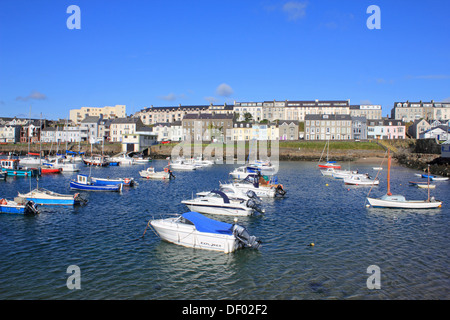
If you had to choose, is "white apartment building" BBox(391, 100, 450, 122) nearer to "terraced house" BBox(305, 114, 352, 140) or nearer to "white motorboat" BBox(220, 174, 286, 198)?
"terraced house" BBox(305, 114, 352, 140)

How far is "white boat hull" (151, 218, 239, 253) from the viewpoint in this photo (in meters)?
21.3

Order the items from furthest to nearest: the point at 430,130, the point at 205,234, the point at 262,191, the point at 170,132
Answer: the point at 170,132, the point at 430,130, the point at 262,191, the point at 205,234

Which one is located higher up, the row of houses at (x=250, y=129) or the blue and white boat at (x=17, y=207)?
the row of houses at (x=250, y=129)

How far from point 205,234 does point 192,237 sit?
0.97m

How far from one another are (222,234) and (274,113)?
15844 cm

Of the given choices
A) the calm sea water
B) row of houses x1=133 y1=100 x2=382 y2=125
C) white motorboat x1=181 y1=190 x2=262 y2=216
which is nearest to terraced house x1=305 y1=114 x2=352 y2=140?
row of houses x1=133 y1=100 x2=382 y2=125

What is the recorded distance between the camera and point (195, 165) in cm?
8531

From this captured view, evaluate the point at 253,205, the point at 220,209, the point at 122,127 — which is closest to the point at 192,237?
the point at 220,209

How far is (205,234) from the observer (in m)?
21.6

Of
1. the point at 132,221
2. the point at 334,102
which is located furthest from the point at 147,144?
the point at 132,221

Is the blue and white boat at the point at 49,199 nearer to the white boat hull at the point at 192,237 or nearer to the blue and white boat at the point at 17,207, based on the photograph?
the blue and white boat at the point at 17,207

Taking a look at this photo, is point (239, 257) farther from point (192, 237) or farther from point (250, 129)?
point (250, 129)

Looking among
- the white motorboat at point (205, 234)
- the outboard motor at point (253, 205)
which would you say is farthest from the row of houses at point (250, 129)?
the white motorboat at point (205, 234)

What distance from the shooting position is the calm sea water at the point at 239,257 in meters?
16.5
